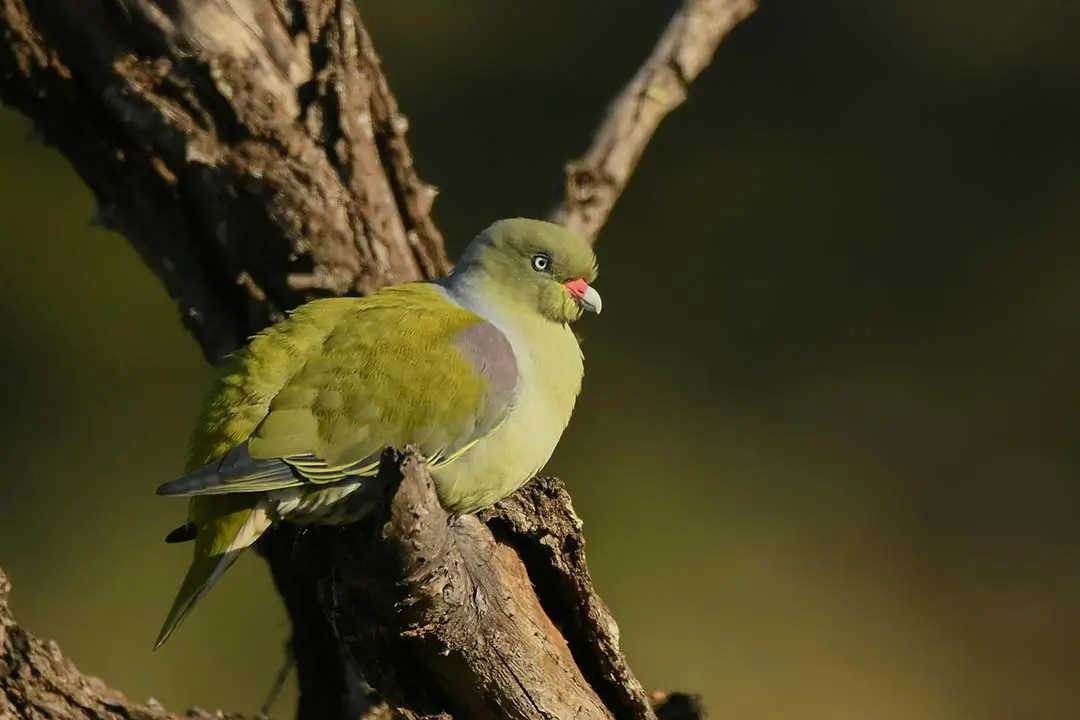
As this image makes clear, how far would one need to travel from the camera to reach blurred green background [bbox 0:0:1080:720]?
5477 millimetres

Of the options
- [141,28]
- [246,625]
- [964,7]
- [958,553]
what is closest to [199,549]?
[141,28]

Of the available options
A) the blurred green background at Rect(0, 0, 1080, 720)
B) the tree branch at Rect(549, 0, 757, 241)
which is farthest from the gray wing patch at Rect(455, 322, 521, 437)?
the blurred green background at Rect(0, 0, 1080, 720)

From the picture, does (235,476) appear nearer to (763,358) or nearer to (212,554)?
(212,554)

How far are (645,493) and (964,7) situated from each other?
226cm

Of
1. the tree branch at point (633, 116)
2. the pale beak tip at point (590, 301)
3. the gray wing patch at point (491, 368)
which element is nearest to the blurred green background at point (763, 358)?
the tree branch at point (633, 116)

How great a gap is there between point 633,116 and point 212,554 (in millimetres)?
1341

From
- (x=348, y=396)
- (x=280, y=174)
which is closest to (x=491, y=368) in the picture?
(x=348, y=396)

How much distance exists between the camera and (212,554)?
2.54m

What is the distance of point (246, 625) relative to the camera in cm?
542

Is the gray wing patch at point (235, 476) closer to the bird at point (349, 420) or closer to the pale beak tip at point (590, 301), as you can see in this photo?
the bird at point (349, 420)

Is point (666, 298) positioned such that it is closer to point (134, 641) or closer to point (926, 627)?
point (926, 627)

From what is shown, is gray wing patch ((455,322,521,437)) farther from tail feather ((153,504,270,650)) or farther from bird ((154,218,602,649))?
tail feather ((153,504,270,650))

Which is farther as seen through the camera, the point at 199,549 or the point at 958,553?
the point at 958,553

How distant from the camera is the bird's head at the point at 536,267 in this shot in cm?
292
